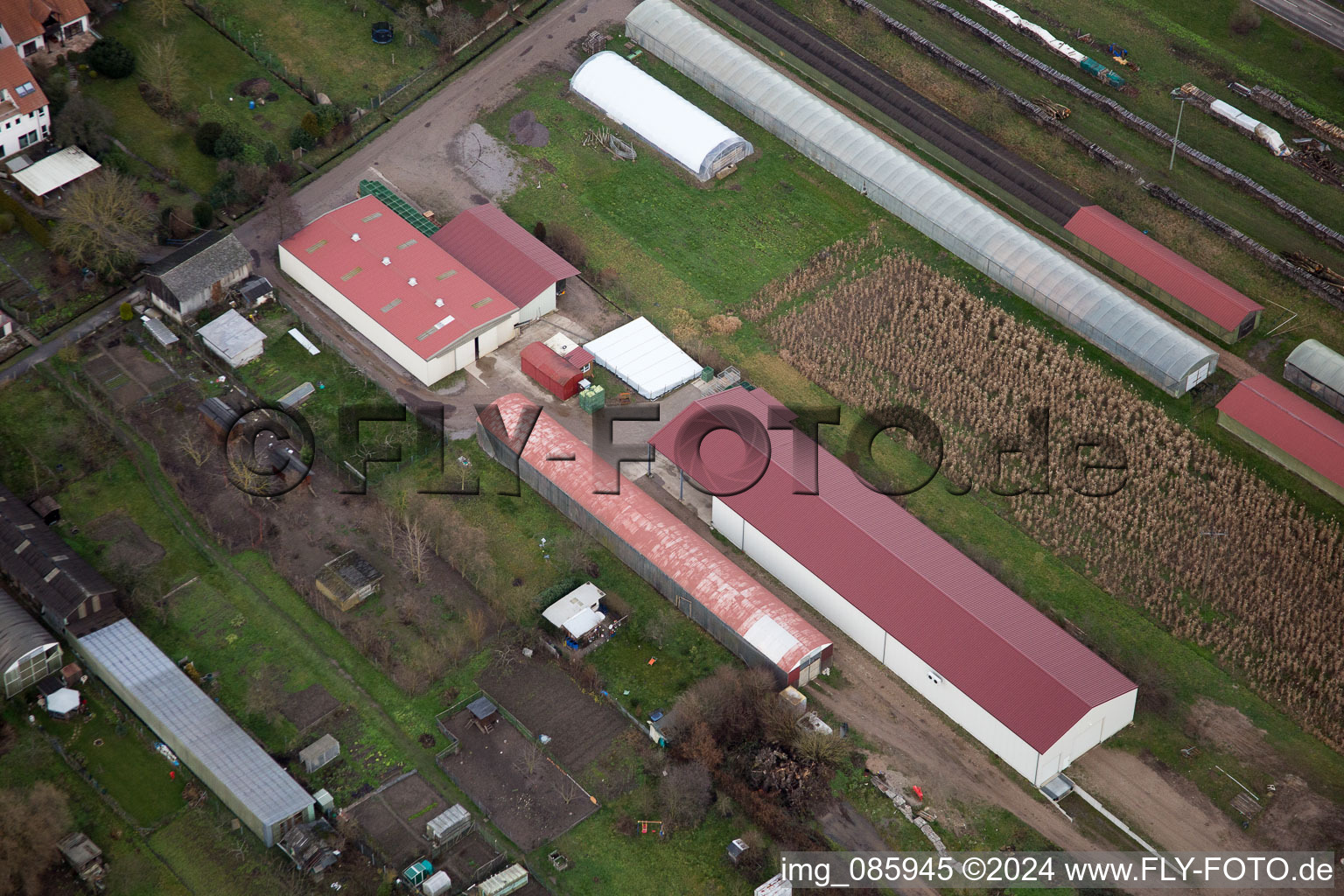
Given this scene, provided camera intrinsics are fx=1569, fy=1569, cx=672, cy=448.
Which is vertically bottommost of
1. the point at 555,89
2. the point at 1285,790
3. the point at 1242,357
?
the point at 1285,790

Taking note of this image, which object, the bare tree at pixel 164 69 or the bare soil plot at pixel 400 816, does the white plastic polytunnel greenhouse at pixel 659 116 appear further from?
the bare soil plot at pixel 400 816

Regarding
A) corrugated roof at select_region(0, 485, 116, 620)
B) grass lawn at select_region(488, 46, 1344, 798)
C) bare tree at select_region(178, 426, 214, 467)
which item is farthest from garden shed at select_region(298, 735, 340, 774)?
grass lawn at select_region(488, 46, 1344, 798)

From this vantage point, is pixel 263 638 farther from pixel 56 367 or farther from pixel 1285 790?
pixel 1285 790

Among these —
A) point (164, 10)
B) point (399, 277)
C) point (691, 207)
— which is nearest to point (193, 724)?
point (399, 277)

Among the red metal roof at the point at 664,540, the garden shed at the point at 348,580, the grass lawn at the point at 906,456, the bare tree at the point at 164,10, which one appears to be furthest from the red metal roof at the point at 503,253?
the bare tree at the point at 164,10

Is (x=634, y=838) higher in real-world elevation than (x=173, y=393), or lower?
lower

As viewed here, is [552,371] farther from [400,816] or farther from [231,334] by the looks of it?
[400,816]

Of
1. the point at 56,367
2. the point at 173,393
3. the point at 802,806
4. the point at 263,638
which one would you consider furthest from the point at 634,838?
the point at 56,367
